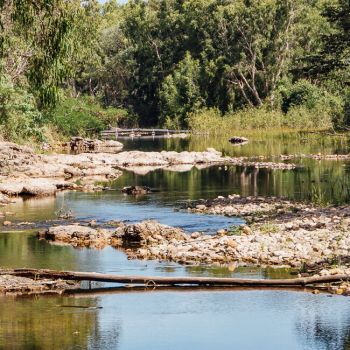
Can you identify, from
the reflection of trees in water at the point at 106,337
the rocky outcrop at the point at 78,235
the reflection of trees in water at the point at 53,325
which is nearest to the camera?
the reflection of trees in water at the point at 106,337

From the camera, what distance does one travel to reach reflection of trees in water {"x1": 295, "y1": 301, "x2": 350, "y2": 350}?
1730cm

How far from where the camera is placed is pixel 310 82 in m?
95.6

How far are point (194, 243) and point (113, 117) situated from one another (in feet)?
245

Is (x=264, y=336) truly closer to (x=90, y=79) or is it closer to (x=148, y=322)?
(x=148, y=322)

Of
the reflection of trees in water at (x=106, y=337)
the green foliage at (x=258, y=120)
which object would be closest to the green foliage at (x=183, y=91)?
the green foliage at (x=258, y=120)

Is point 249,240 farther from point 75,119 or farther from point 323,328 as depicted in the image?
point 75,119

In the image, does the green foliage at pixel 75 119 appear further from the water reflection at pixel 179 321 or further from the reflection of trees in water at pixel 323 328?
the reflection of trees in water at pixel 323 328

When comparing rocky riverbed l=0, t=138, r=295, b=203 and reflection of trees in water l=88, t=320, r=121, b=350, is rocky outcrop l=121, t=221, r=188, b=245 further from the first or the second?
rocky riverbed l=0, t=138, r=295, b=203

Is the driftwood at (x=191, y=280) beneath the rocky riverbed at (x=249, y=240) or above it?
beneath

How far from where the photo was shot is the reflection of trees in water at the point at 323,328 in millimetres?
17297

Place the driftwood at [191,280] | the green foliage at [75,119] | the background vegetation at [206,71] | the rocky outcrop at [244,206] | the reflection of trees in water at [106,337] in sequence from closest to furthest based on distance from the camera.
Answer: the reflection of trees in water at [106,337], the driftwood at [191,280], the rocky outcrop at [244,206], the green foliage at [75,119], the background vegetation at [206,71]

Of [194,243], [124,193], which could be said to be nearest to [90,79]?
[124,193]

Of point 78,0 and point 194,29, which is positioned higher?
point 194,29

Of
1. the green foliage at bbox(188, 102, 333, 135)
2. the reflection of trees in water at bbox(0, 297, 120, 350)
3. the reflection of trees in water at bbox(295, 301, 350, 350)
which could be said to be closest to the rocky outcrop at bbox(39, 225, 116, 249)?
the reflection of trees in water at bbox(0, 297, 120, 350)
